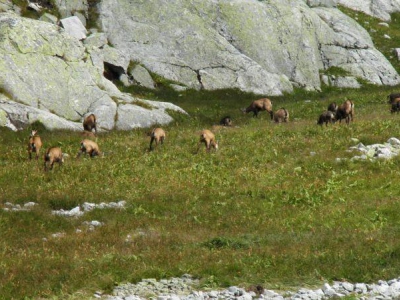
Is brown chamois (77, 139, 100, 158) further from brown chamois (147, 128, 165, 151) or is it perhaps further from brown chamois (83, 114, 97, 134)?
brown chamois (83, 114, 97, 134)

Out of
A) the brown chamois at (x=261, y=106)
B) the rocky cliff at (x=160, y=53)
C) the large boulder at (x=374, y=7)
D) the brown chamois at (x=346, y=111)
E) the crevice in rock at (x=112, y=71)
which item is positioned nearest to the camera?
the brown chamois at (x=346, y=111)

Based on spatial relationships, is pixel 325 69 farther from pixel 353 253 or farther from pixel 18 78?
pixel 353 253

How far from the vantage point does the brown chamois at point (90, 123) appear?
37375 mm

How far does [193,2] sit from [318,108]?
59.8 feet

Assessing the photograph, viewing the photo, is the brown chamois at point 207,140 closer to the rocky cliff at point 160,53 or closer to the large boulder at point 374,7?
the rocky cliff at point 160,53

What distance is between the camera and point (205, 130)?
30.5 metres

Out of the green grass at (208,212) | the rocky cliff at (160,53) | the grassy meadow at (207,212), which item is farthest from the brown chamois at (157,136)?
the rocky cliff at (160,53)

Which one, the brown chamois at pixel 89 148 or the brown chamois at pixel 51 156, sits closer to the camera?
the brown chamois at pixel 51 156

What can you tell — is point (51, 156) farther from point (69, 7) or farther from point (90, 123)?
point (69, 7)

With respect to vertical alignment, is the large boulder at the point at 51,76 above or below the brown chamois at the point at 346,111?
below

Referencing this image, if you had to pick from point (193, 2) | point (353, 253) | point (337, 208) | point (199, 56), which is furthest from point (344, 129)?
point (193, 2)

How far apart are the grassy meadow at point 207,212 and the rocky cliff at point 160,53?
425 centimetres

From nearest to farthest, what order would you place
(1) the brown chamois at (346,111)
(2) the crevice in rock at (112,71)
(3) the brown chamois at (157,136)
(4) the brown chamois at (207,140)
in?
1. (4) the brown chamois at (207,140)
2. (3) the brown chamois at (157,136)
3. (1) the brown chamois at (346,111)
4. (2) the crevice in rock at (112,71)

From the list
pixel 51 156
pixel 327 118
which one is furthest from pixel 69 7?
pixel 51 156
